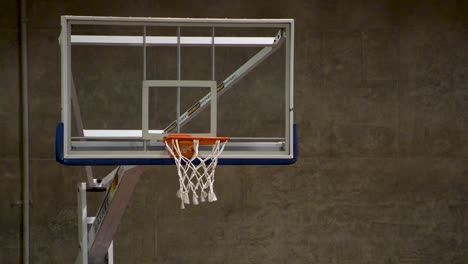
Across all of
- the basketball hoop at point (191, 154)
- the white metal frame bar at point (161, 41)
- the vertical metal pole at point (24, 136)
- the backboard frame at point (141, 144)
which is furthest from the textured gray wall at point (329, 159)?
the basketball hoop at point (191, 154)

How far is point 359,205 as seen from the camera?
Answer: 718 centimetres

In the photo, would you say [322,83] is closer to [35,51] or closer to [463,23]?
[463,23]

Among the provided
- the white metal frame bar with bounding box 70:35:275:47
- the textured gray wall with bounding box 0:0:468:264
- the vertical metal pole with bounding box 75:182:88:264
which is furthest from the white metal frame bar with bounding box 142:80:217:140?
the textured gray wall with bounding box 0:0:468:264

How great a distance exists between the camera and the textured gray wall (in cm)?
701

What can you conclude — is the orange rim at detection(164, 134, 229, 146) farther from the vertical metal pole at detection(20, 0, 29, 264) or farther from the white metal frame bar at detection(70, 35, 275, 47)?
the vertical metal pole at detection(20, 0, 29, 264)

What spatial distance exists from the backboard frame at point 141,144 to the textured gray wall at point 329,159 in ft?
10.3

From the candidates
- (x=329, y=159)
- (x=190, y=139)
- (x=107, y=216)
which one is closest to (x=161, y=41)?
(x=190, y=139)

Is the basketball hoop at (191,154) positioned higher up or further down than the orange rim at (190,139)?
further down

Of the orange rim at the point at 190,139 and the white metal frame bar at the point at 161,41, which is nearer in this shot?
the orange rim at the point at 190,139

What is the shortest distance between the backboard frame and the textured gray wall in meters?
3.13

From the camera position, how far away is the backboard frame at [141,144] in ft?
12.1

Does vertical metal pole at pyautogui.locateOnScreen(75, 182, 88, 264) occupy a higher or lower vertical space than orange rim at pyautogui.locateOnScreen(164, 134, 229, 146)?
lower

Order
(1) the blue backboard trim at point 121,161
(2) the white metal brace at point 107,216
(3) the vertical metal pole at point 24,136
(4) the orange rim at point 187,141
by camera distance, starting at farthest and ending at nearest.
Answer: (3) the vertical metal pole at point 24,136 → (2) the white metal brace at point 107,216 → (4) the orange rim at point 187,141 → (1) the blue backboard trim at point 121,161

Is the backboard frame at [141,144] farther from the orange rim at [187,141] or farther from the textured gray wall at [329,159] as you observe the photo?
the textured gray wall at [329,159]
